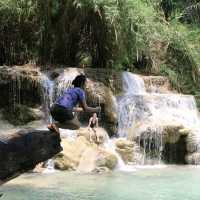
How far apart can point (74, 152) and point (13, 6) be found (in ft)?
22.7

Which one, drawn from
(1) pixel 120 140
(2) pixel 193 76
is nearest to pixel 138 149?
(1) pixel 120 140

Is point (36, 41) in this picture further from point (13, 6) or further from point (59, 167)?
point (59, 167)

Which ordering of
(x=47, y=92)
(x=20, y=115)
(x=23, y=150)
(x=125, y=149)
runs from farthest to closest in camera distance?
(x=47, y=92)
(x=20, y=115)
(x=125, y=149)
(x=23, y=150)

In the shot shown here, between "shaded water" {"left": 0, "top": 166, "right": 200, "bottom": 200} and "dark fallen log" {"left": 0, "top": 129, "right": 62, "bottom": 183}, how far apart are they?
8.64 feet

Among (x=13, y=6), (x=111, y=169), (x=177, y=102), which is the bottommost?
(x=111, y=169)

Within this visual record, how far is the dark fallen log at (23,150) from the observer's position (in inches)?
276

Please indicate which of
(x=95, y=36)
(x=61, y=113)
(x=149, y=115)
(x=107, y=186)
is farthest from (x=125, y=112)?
(x=61, y=113)

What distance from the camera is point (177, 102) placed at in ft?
60.0

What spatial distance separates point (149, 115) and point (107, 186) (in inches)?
250

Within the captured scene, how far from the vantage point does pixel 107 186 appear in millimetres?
11273

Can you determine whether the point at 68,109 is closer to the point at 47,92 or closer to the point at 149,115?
the point at 47,92

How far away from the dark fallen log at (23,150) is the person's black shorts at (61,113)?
337 mm

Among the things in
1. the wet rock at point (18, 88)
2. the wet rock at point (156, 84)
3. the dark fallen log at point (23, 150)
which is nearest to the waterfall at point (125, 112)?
the wet rock at point (156, 84)

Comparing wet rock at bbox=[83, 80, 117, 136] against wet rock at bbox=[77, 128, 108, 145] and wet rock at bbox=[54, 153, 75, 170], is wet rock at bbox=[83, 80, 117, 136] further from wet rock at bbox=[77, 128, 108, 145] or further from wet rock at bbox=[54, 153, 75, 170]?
wet rock at bbox=[54, 153, 75, 170]
